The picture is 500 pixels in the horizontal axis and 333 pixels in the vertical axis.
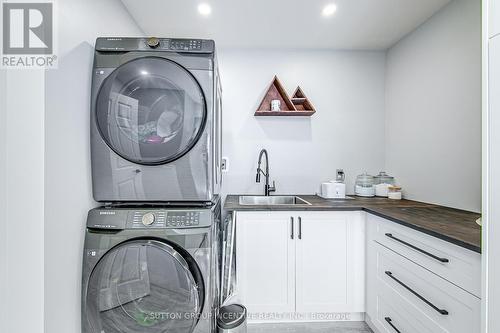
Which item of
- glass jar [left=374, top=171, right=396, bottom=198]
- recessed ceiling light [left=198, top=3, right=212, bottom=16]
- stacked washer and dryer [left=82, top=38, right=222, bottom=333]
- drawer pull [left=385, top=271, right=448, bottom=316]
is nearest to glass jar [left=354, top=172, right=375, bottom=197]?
glass jar [left=374, top=171, right=396, bottom=198]

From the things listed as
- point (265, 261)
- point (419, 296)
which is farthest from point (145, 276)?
point (419, 296)

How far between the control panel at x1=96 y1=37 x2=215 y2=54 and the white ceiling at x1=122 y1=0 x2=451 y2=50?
76 cm

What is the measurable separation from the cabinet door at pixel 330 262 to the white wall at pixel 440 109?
2.44 ft

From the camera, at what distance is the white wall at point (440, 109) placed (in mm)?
1624

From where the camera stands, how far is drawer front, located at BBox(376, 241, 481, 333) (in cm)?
102

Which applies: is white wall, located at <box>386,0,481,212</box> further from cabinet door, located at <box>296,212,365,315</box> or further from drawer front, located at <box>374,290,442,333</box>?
drawer front, located at <box>374,290,442,333</box>

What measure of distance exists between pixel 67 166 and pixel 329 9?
6.88 feet

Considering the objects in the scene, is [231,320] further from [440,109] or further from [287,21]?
[287,21]

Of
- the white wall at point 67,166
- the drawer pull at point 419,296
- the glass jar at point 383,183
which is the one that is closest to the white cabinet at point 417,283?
the drawer pull at point 419,296

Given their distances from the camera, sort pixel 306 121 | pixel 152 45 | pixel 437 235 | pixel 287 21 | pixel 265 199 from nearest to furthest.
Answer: pixel 437 235
pixel 152 45
pixel 287 21
pixel 265 199
pixel 306 121

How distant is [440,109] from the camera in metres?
1.88

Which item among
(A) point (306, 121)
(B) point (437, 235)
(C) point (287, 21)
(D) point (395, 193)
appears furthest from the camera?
(A) point (306, 121)

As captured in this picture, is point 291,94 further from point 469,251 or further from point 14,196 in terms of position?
point 14,196

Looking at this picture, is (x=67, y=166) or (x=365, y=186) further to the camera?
(x=365, y=186)
